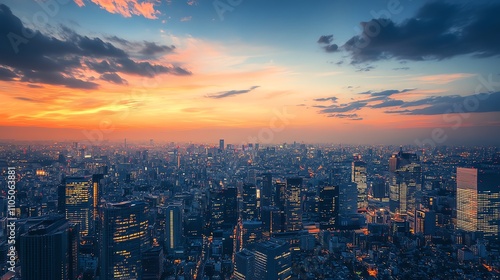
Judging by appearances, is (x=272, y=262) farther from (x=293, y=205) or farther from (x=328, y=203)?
(x=328, y=203)

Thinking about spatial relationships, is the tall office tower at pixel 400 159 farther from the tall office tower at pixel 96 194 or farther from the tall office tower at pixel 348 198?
the tall office tower at pixel 96 194

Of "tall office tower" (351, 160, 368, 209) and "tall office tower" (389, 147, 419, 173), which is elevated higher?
"tall office tower" (389, 147, 419, 173)

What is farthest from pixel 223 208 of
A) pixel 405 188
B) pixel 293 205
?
pixel 405 188

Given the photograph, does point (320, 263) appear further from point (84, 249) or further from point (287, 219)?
point (84, 249)

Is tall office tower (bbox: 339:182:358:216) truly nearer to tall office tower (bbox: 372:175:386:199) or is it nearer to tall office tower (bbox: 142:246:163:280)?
tall office tower (bbox: 372:175:386:199)

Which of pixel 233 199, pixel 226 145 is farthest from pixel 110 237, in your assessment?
pixel 226 145

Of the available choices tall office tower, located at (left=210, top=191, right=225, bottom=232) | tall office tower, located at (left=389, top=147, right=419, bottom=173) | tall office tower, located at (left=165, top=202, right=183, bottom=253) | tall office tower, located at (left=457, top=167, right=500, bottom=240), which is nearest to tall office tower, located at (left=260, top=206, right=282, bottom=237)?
tall office tower, located at (left=210, top=191, right=225, bottom=232)

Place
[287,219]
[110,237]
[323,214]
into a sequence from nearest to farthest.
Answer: [110,237] → [287,219] → [323,214]
